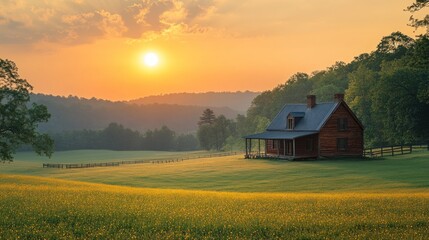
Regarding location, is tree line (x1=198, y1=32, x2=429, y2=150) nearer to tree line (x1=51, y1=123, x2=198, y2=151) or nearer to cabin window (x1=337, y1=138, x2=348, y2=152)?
cabin window (x1=337, y1=138, x2=348, y2=152)

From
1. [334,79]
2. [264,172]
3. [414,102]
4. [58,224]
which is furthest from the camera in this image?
[334,79]

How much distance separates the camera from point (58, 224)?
1802cm

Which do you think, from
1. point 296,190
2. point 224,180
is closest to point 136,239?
point 296,190

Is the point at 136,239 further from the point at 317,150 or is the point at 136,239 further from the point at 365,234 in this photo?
the point at 317,150

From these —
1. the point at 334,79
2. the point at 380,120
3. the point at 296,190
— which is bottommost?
the point at 296,190

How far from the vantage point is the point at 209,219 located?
1909 cm

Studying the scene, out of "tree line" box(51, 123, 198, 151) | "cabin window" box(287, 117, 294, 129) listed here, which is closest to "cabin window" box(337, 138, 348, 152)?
"cabin window" box(287, 117, 294, 129)

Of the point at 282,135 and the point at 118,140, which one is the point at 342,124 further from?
the point at 118,140

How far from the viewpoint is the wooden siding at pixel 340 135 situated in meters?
69.1

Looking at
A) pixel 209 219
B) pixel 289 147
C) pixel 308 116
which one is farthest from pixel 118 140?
pixel 209 219

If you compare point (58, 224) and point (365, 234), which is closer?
point (365, 234)

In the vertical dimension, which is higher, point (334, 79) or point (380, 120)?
point (334, 79)

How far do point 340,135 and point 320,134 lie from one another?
3846 millimetres

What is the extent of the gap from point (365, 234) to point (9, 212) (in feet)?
47.7
